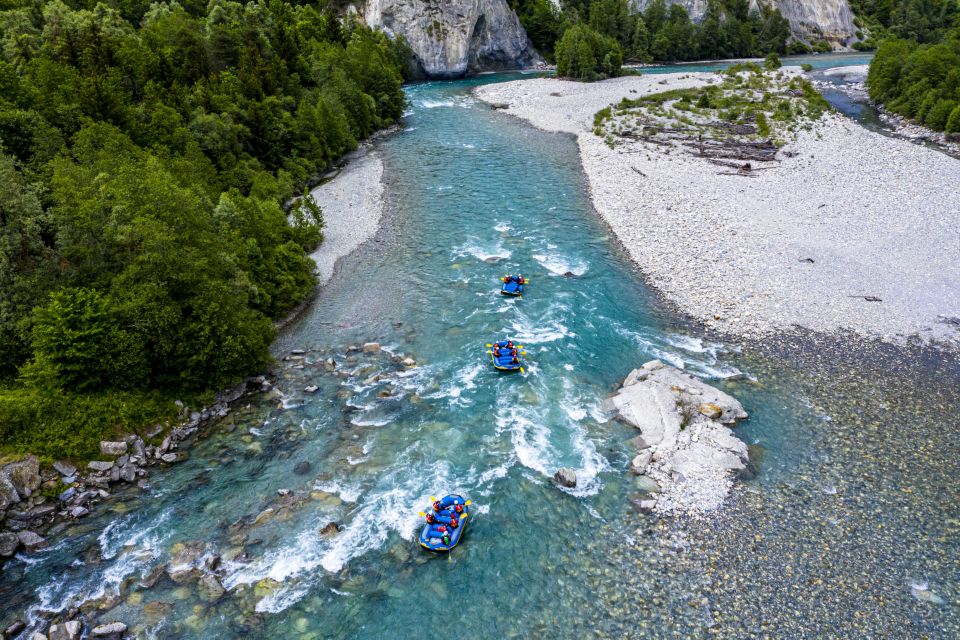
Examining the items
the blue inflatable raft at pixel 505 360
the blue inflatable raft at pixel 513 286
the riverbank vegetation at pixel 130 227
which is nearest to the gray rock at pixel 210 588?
the riverbank vegetation at pixel 130 227

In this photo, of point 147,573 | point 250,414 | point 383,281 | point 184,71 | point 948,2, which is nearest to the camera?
point 147,573

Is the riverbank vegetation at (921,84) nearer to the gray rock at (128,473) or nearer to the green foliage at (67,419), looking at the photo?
the green foliage at (67,419)

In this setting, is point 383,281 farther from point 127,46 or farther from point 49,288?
point 127,46

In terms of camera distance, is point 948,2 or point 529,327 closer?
point 529,327

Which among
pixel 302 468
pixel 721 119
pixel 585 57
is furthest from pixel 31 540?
pixel 585 57

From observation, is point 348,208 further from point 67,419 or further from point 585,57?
point 585,57

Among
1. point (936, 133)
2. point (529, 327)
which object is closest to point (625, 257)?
point (529, 327)
